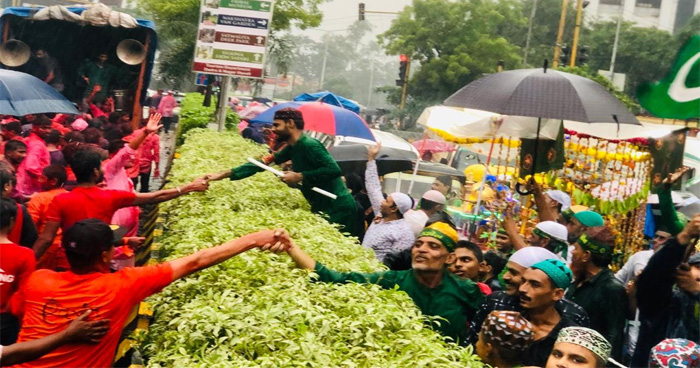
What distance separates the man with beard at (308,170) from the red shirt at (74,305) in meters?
3.74

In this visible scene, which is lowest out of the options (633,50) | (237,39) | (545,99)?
(545,99)

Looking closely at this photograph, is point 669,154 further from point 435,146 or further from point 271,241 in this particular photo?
point 435,146

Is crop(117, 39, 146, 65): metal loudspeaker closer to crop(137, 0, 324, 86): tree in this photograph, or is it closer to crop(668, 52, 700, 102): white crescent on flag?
crop(137, 0, 324, 86): tree

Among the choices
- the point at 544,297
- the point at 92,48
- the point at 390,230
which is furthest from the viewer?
the point at 92,48

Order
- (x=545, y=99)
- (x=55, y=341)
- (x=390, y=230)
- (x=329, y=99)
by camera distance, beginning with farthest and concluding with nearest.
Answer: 1. (x=329, y=99)
2. (x=545, y=99)
3. (x=390, y=230)
4. (x=55, y=341)

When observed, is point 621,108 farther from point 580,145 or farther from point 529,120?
point 580,145

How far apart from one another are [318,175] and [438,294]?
10.2 feet

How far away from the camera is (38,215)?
7020 mm

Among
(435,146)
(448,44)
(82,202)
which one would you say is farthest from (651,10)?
(82,202)

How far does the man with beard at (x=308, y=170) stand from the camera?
333 inches

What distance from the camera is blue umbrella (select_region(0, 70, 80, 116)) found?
1125 centimetres

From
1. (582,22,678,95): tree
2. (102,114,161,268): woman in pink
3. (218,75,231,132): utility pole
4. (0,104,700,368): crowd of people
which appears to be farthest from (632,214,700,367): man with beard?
(582,22,678,95): tree

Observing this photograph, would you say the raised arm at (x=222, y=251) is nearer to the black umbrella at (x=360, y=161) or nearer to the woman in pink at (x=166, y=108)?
the black umbrella at (x=360, y=161)

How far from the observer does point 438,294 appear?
557 centimetres
